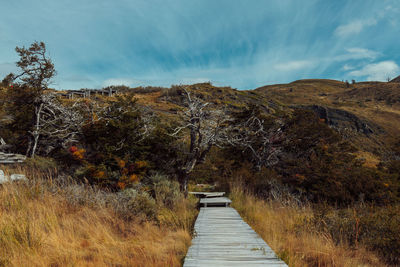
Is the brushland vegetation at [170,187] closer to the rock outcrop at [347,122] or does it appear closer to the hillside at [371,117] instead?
the hillside at [371,117]

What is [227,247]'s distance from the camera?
3791mm

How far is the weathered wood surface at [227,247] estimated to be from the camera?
3182mm

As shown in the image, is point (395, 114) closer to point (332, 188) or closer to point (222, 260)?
point (332, 188)

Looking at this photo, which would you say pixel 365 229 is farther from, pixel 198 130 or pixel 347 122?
pixel 347 122

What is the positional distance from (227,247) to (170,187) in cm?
550

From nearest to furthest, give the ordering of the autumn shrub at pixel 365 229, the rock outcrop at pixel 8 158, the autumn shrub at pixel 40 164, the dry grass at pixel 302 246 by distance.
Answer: the dry grass at pixel 302 246
the autumn shrub at pixel 365 229
the rock outcrop at pixel 8 158
the autumn shrub at pixel 40 164

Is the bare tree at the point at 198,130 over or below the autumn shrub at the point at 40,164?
over

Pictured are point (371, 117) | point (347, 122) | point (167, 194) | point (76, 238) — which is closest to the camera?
point (76, 238)

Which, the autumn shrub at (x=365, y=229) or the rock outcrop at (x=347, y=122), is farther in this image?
the rock outcrop at (x=347, y=122)

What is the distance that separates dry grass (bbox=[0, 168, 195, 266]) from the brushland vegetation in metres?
0.02

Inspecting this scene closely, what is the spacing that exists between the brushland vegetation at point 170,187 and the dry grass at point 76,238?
22mm

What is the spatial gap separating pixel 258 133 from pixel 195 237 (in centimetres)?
1001

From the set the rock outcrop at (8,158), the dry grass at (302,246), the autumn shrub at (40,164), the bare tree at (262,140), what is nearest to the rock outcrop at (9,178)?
the rock outcrop at (8,158)

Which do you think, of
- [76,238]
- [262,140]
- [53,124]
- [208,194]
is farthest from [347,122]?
[76,238]
